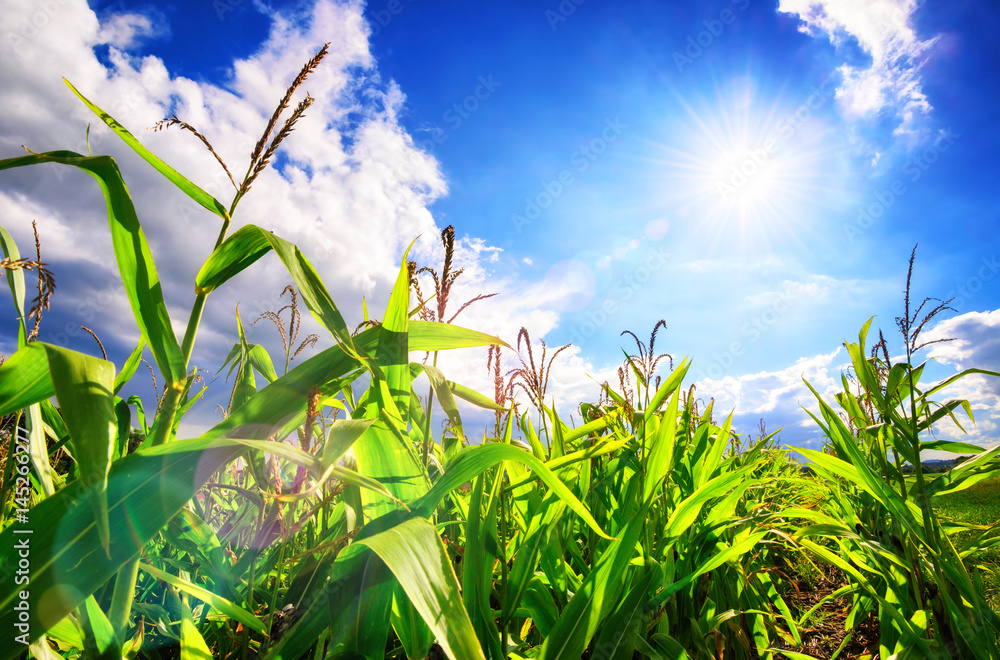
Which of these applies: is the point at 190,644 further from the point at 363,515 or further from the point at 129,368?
the point at 129,368

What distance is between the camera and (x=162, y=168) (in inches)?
35.9

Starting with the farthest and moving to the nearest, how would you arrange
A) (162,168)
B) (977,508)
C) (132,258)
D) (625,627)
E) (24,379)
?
1. (977,508)
2. (625,627)
3. (162,168)
4. (132,258)
5. (24,379)

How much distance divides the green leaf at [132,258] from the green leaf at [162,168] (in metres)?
0.10

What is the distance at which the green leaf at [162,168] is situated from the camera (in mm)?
841

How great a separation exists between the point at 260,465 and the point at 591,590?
0.79 metres

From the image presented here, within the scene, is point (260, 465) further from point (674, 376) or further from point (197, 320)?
point (674, 376)

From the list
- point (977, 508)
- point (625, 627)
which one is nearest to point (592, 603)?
point (625, 627)

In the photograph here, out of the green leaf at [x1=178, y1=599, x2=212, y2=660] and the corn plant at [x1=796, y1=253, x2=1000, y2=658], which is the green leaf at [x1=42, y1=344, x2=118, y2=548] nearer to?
the green leaf at [x1=178, y1=599, x2=212, y2=660]

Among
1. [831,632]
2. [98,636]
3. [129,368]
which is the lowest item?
[831,632]

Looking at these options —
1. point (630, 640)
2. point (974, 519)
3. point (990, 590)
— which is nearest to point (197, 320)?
point (630, 640)

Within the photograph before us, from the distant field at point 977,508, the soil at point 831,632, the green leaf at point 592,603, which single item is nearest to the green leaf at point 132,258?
the green leaf at point 592,603

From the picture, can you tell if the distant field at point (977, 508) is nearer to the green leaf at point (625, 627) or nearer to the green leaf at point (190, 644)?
the green leaf at point (625, 627)

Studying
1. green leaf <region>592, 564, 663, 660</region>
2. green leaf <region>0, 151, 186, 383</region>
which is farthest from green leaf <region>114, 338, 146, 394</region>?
Result: green leaf <region>592, 564, 663, 660</region>

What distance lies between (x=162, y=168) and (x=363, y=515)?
2.80 feet
